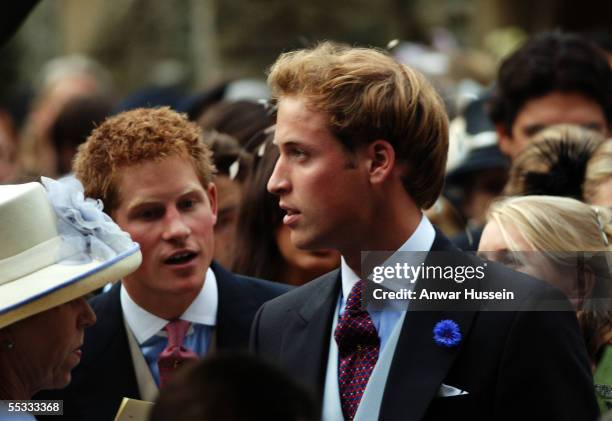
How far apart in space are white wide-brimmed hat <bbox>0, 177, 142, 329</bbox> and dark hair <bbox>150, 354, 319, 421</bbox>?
3.68 ft

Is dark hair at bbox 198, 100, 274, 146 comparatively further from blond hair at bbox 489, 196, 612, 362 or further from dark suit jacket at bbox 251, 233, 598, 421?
dark suit jacket at bbox 251, 233, 598, 421

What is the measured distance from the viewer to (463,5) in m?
14.7

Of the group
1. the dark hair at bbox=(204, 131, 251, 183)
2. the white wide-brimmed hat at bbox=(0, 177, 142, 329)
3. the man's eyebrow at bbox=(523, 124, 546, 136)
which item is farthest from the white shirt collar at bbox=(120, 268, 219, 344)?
the man's eyebrow at bbox=(523, 124, 546, 136)

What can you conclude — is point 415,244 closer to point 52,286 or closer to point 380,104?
point 380,104

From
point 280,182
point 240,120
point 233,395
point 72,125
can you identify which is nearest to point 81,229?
point 280,182

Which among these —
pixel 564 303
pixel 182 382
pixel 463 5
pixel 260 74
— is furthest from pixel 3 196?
pixel 463 5

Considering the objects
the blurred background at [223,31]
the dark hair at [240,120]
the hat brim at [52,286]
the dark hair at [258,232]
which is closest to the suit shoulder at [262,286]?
the dark hair at [258,232]

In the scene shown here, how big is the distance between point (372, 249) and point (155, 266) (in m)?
0.94

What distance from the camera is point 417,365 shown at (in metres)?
3.74


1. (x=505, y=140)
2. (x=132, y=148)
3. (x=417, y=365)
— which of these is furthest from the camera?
(x=505, y=140)

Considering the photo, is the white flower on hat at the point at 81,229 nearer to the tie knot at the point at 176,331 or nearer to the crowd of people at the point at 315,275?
the crowd of people at the point at 315,275

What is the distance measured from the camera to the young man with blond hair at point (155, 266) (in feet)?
14.9

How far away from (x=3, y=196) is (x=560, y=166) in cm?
246

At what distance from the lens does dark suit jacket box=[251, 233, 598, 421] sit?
3586mm
